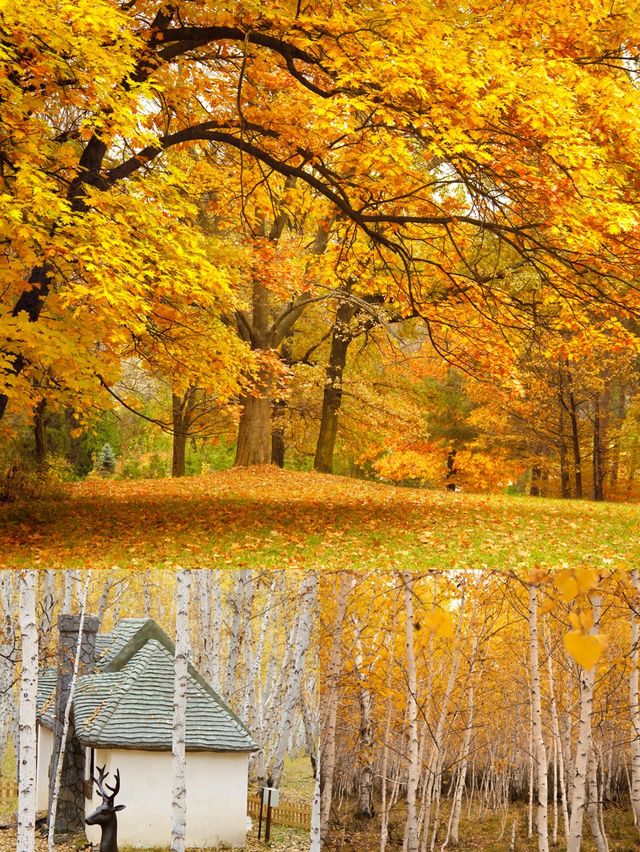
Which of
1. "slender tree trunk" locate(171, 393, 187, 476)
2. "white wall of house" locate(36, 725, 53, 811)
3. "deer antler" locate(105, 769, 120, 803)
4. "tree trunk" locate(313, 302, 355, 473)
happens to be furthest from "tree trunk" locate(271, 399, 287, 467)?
"deer antler" locate(105, 769, 120, 803)

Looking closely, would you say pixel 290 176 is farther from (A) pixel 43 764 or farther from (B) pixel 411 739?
(B) pixel 411 739

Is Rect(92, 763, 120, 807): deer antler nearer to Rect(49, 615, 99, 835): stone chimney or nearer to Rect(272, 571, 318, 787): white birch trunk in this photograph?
Rect(49, 615, 99, 835): stone chimney

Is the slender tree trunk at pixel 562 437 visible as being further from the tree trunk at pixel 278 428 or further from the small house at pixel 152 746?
the small house at pixel 152 746

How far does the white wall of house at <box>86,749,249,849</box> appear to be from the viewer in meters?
7.11

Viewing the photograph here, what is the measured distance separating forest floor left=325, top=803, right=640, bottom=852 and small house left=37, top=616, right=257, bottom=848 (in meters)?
1.21

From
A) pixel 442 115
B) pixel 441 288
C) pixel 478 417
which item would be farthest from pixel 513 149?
pixel 478 417

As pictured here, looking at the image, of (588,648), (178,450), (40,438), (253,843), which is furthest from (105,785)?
(178,450)

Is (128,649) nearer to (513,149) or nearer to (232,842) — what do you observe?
(232,842)

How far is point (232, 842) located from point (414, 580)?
287cm

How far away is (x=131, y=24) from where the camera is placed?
14008 millimetres

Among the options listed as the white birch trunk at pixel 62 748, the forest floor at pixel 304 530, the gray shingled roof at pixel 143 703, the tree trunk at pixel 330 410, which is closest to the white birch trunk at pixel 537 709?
the gray shingled roof at pixel 143 703

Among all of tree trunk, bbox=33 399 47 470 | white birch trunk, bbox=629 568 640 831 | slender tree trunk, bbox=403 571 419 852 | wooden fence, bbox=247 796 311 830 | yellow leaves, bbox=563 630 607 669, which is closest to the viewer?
yellow leaves, bbox=563 630 607 669

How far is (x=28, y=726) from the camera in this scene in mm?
6703

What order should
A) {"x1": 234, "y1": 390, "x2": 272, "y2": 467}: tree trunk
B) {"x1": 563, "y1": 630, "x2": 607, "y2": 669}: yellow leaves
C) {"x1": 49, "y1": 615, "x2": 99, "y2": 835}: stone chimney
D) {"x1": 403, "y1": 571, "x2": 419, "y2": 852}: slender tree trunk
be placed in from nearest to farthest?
1. {"x1": 563, "y1": 630, "x2": 607, "y2": 669}: yellow leaves
2. {"x1": 403, "y1": 571, "x2": 419, "y2": 852}: slender tree trunk
3. {"x1": 49, "y1": 615, "x2": 99, "y2": 835}: stone chimney
4. {"x1": 234, "y1": 390, "x2": 272, "y2": 467}: tree trunk
